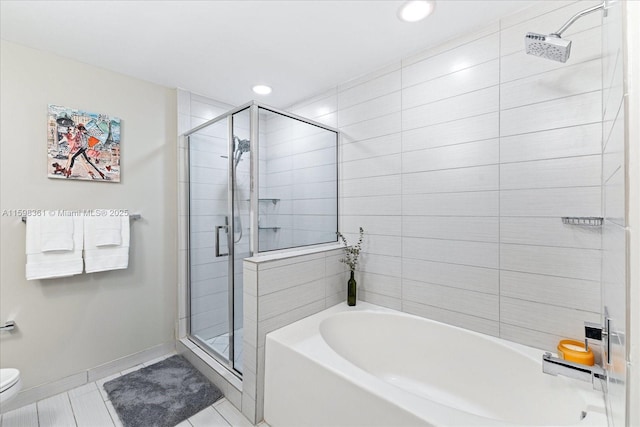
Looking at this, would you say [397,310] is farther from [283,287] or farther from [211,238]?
[211,238]

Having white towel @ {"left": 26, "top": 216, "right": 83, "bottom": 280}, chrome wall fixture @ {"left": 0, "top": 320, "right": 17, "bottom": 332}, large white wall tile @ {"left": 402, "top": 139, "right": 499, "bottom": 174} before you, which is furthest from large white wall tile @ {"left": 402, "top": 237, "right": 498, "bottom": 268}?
chrome wall fixture @ {"left": 0, "top": 320, "right": 17, "bottom": 332}

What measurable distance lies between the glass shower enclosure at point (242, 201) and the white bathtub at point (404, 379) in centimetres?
53

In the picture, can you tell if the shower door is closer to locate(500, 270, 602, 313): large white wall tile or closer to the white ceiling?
the white ceiling

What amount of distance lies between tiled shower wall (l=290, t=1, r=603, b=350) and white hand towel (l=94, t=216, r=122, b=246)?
1.84 meters

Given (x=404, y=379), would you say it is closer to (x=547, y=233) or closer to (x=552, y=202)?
(x=547, y=233)

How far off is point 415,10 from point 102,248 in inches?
102

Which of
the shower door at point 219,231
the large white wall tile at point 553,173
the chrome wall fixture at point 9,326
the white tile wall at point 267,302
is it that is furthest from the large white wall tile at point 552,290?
the chrome wall fixture at point 9,326

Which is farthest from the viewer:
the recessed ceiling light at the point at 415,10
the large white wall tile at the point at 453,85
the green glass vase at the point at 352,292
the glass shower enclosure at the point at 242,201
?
the green glass vase at the point at 352,292

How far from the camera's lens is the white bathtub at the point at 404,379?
116cm

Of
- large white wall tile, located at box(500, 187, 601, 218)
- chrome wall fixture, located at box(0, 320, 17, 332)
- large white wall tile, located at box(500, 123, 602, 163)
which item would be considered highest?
large white wall tile, located at box(500, 123, 602, 163)

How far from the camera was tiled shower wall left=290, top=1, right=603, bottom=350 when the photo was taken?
1.39m

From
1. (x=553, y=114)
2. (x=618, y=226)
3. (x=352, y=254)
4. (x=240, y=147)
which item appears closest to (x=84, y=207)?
(x=240, y=147)

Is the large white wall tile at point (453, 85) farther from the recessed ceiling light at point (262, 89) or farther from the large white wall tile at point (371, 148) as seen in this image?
the recessed ceiling light at point (262, 89)

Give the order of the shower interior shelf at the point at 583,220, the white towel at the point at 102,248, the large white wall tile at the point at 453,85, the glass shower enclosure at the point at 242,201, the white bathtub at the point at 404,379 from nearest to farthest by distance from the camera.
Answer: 1. the white bathtub at the point at 404,379
2. the shower interior shelf at the point at 583,220
3. the large white wall tile at the point at 453,85
4. the glass shower enclosure at the point at 242,201
5. the white towel at the point at 102,248
